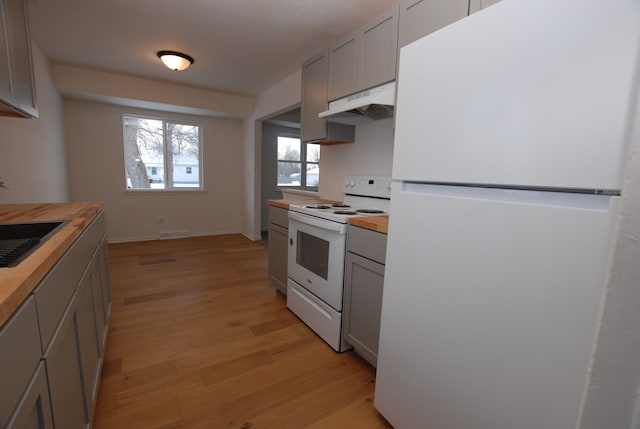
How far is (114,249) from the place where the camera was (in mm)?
4227

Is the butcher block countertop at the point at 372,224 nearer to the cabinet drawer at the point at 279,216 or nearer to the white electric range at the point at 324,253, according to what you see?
the white electric range at the point at 324,253

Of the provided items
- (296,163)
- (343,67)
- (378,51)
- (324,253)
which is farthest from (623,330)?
(296,163)

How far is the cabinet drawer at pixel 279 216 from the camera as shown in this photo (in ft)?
8.43

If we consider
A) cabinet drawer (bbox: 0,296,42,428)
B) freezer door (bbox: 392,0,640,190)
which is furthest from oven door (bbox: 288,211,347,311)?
cabinet drawer (bbox: 0,296,42,428)

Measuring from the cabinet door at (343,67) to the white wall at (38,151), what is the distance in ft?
8.34

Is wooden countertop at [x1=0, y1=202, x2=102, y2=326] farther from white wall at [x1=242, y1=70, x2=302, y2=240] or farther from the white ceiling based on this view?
white wall at [x1=242, y1=70, x2=302, y2=240]

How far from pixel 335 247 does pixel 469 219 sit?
1030mm

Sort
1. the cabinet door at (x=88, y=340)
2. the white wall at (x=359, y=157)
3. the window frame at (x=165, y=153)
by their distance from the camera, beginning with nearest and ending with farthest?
the cabinet door at (x=88, y=340), the white wall at (x=359, y=157), the window frame at (x=165, y=153)

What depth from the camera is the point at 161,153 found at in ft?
15.9

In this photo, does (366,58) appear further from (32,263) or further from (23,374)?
(23,374)

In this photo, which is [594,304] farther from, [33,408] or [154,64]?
[154,64]

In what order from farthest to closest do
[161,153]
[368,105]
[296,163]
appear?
[296,163], [161,153], [368,105]

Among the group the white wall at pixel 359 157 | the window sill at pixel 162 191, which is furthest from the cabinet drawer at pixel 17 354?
the window sill at pixel 162 191

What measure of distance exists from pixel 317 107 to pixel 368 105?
0.81m
